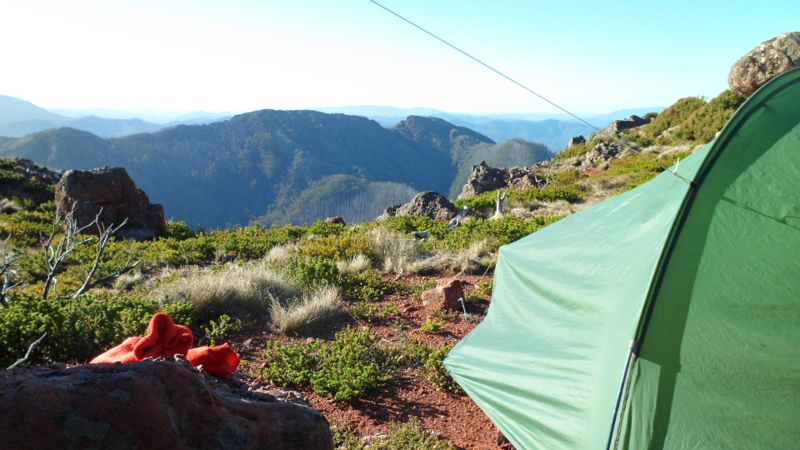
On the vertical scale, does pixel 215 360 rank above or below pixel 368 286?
above

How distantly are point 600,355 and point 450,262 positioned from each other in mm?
4387

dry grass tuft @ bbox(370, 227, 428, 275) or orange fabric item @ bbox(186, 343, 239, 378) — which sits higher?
orange fabric item @ bbox(186, 343, 239, 378)

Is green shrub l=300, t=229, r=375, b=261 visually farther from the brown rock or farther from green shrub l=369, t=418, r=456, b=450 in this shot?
green shrub l=369, t=418, r=456, b=450

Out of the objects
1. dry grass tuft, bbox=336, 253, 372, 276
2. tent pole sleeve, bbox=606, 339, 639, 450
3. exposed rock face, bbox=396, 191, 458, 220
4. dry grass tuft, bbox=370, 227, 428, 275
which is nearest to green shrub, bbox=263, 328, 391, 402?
tent pole sleeve, bbox=606, 339, 639, 450

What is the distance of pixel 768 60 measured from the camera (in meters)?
14.2

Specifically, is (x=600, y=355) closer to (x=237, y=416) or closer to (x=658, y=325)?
(x=658, y=325)

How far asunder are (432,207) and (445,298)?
7.42 metres

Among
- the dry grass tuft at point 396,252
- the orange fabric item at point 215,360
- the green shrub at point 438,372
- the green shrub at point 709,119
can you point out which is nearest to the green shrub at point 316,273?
the dry grass tuft at point 396,252

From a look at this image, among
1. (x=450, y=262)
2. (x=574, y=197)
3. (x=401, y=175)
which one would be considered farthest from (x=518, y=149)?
(x=450, y=262)

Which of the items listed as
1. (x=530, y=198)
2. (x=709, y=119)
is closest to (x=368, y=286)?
(x=530, y=198)

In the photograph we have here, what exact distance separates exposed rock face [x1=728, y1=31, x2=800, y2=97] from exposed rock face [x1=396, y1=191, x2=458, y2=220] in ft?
32.6

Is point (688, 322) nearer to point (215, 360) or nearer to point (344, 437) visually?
point (344, 437)

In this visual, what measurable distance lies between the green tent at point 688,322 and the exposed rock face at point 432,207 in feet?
29.0

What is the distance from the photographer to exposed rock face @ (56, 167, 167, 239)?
476 inches
